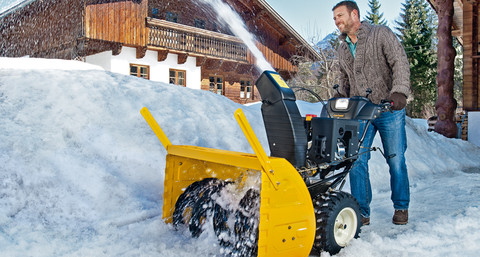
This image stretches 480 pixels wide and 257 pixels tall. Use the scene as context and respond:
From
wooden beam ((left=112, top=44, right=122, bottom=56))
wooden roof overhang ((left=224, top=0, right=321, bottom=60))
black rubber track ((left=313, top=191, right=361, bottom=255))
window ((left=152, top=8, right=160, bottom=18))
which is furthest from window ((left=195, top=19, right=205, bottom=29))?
black rubber track ((left=313, top=191, right=361, bottom=255))

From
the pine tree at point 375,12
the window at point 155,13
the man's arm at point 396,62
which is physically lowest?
the man's arm at point 396,62

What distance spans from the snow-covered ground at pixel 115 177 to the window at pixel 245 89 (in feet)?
45.7

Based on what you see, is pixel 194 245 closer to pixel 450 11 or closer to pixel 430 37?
pixel 450 11

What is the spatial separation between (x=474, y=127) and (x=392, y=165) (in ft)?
24.5

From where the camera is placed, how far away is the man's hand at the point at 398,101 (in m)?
2.88

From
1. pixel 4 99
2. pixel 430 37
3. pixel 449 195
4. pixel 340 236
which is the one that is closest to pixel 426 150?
pixel 449 195

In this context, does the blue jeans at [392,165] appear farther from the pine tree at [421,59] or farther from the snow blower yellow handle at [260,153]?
the pine tree at [421,59]

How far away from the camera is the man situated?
120 inches

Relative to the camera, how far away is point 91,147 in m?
3.87

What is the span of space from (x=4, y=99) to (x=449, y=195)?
5.26 meters

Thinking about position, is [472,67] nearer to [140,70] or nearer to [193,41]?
[193,41]

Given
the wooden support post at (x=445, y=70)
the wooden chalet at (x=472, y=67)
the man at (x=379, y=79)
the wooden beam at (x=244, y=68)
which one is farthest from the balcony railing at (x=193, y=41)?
the man at (x=379, y=79)

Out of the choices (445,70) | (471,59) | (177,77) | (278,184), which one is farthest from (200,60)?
(278,184)

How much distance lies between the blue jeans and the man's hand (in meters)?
0.28
